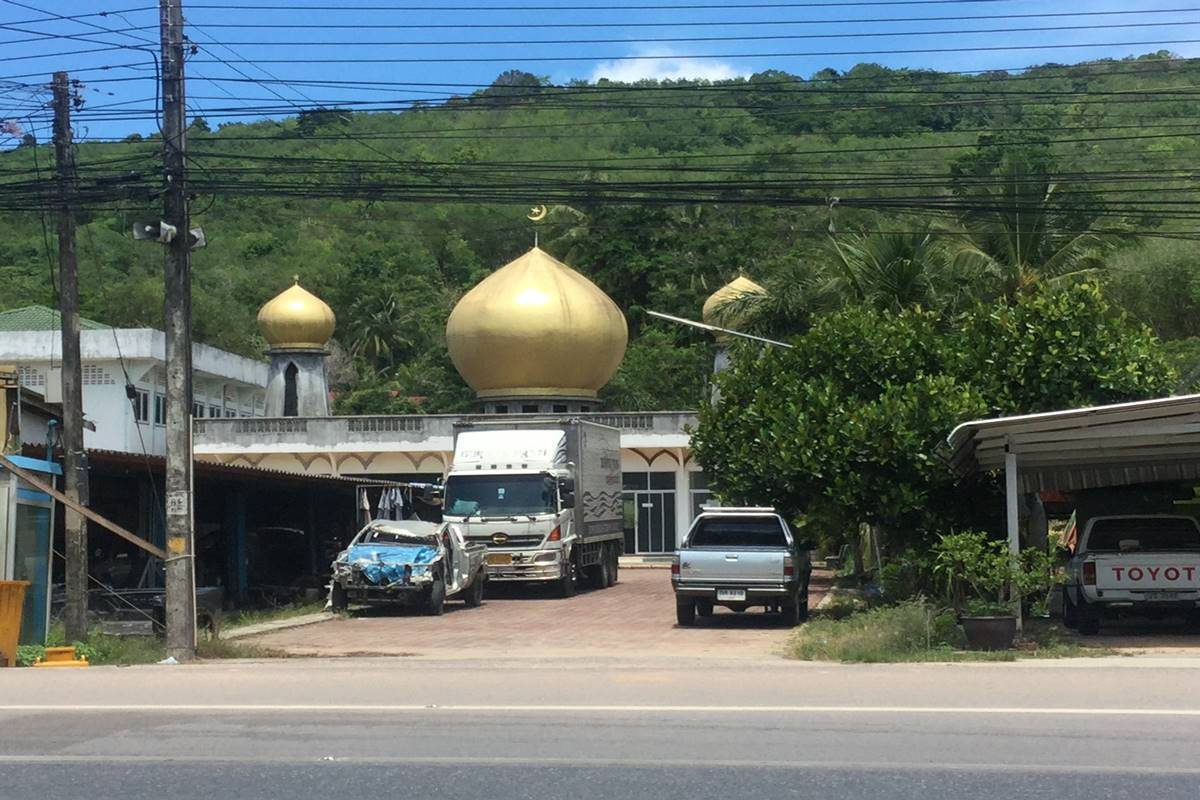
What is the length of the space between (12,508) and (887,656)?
10.5m

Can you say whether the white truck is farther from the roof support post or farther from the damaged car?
the roof support post

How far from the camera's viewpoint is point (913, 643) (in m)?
17.5

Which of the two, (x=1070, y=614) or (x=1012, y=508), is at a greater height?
(x=1012, y=508)

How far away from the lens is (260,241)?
82.7m

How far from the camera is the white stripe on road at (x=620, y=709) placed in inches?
435

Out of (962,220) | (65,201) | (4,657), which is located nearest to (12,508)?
(4,657)

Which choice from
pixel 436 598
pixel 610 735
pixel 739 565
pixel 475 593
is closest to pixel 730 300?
pixel 475 593

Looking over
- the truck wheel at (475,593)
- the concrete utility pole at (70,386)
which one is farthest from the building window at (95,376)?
the concrete utility pole at (70,386)

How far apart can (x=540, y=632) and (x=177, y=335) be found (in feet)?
25.2

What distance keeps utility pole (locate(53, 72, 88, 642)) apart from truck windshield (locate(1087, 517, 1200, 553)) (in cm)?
1322

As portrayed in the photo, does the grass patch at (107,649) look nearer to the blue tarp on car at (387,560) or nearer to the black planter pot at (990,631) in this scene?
the blue tarp on car at (387,560)

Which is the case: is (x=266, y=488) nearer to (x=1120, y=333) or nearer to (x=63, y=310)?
(x=63, y=310)

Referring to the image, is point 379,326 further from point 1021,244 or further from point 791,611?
point 791,611

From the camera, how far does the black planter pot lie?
17141mm
